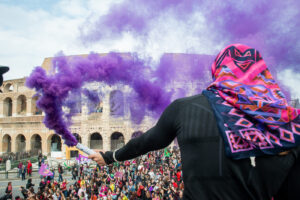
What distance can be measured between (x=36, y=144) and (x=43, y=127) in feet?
13.2

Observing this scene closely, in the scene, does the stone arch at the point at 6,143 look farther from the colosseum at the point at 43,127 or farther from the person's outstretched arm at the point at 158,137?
the person's outstretched arm at the point at 158,137

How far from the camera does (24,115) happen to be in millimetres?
42219

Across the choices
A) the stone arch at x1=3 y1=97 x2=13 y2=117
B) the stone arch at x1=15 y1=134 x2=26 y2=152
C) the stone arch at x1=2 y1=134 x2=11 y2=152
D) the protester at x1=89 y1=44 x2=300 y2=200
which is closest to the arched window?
the stone arch at x1=15 y1=134 x2=26 y2=152

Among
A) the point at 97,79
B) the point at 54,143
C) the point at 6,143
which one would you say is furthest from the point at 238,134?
the point at 6,143

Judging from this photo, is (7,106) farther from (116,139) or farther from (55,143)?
(116,139)

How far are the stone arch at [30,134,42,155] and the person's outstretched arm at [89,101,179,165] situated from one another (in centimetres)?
4214

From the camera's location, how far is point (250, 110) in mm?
1385

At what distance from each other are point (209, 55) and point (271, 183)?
15.8m

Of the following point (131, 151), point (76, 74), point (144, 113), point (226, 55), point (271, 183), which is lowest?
point (271, 183)

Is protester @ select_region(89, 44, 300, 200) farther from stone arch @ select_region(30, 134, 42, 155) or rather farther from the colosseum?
stone arch @ select_region(30, 134, 42, 155)

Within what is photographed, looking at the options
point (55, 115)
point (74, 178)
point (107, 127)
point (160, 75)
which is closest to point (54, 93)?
point (55, 115)

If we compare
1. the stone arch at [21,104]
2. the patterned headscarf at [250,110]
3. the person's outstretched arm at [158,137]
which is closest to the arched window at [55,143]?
the stone arch at [21,104]

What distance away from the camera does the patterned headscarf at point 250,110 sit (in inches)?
52.4

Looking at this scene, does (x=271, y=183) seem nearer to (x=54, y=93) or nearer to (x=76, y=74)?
(x=54, y=93)
